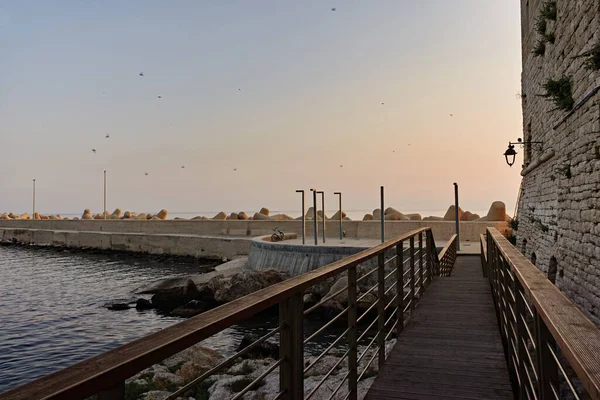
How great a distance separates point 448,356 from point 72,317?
40.8ft

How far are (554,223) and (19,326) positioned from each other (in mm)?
13662

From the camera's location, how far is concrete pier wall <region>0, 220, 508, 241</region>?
842 inches

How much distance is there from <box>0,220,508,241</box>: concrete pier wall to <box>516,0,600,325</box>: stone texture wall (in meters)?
4.33

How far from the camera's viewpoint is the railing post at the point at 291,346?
204 cm

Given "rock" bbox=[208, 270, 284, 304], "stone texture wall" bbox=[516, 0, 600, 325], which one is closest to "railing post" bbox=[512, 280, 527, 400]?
"stone texture wall" bbox=[516, 0, 600, 325]

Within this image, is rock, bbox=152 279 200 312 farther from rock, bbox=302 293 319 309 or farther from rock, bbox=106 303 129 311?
rock, bbox=302 293 319 309

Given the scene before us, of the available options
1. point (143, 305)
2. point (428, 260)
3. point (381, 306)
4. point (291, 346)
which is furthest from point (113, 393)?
point (143, 305)

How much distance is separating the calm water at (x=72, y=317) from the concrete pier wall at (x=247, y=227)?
5295 millimetres

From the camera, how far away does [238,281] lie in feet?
47.1

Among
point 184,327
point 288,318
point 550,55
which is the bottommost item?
point 288,318

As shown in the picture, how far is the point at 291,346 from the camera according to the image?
2.06 metres

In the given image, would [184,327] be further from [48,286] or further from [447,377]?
[48,286]

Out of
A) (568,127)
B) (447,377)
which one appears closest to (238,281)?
(568,127)

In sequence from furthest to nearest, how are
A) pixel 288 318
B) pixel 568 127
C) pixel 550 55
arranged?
pixel 550 55 < pixel 568 127 < pixel 288 318
